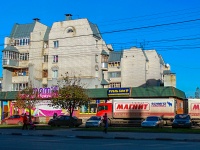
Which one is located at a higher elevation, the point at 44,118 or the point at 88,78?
the point at 88,78

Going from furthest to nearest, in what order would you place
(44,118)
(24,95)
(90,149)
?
(44,118), (24,95), (90,149)

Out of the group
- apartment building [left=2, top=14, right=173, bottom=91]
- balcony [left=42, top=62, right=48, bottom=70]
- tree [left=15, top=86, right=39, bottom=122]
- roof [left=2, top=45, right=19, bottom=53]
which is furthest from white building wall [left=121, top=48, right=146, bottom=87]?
tree [left=15, top=86, right=39, bottom=122]

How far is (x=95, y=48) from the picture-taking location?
6694cm

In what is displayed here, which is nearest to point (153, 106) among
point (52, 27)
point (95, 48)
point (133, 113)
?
point (133, 113)

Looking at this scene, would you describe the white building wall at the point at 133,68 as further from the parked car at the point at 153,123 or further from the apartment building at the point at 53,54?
the parked car at the point at 153,123

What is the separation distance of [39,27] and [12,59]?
865 centimetres

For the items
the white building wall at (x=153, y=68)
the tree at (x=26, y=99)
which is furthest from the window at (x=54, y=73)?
the white building wall at (x=153, y=68)

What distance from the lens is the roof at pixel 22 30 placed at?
70131mm

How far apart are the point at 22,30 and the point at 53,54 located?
30.1 ft

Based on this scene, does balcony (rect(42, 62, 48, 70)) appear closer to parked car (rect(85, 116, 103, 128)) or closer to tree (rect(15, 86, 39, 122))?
tree (rect(15, 86, 39, 122))

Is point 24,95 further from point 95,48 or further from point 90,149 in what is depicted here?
point 90,149

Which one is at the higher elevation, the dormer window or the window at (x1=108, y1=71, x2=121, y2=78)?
the dormer window

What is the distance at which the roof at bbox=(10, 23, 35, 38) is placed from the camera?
70.1m

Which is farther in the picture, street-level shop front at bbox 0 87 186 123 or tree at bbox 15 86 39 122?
street-level shop front at bbox 0 87 186 123
